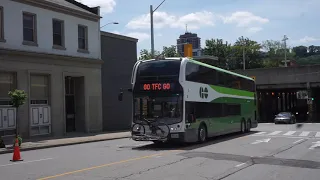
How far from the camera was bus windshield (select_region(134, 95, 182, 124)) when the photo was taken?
726 inches

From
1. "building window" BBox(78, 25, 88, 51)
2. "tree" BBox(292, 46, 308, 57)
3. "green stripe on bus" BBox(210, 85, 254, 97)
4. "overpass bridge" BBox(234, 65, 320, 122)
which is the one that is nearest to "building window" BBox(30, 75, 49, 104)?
"building window" BBox(78, 25, 88, 51)

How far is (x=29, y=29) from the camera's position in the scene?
2661 centimetres

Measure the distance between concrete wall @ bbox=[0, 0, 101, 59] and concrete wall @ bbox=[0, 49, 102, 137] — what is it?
21.6 inches

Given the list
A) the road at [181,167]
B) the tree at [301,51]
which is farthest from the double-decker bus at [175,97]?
the tree at [301,51]

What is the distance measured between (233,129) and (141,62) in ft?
30.9

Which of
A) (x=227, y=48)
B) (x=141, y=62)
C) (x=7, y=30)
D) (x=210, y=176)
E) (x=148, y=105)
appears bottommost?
(x=210, y=176)

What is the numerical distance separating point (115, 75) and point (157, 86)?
16758 millimetres

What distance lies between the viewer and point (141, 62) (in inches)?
770

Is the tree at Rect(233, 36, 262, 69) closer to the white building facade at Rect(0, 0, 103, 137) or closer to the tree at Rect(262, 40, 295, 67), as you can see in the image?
the tree at Rect(262, 40, 295, 67)

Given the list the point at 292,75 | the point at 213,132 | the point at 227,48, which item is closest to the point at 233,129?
the point at 213,132

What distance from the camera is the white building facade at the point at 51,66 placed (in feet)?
82.3

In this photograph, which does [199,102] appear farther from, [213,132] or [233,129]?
[233,129]

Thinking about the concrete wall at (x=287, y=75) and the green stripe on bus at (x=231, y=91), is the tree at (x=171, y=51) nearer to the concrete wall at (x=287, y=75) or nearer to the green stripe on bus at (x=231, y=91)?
the concrete wall at (x=287, y=75)

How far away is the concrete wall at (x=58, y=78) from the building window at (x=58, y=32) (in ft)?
3.71
